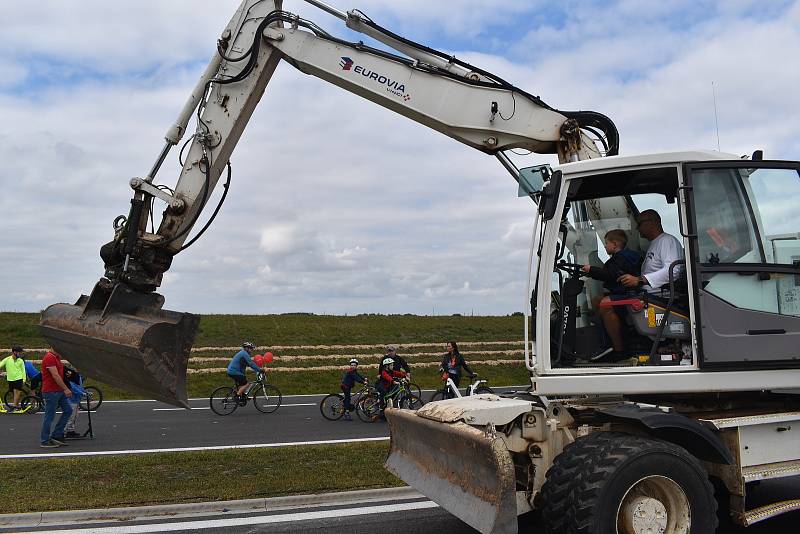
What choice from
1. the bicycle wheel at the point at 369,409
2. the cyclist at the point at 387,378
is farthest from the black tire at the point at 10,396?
the cyclist at the point at 387,378

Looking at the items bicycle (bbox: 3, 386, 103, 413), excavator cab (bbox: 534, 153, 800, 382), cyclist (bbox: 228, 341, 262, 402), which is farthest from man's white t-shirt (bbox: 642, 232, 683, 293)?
bicycle (bbox: 3, 386, 103, 413)

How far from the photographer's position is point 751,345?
217 inches

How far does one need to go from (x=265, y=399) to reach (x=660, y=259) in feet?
49.1

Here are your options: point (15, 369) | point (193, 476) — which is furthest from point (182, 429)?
point (193, 476)

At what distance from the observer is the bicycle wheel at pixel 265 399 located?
1927 cm

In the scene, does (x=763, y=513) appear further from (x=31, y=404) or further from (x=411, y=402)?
(x=31, y=404)

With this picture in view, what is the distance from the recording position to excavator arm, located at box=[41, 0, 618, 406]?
292 inches

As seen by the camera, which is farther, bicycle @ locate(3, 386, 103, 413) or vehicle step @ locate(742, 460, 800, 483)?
bicycle @ locate(3, 386, 103, 413)

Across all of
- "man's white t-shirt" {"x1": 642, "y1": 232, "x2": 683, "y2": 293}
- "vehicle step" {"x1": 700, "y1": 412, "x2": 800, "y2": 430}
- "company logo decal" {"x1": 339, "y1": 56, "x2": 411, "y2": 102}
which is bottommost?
"vehicle step" {"x1": 700, "y1": 412, "x2": 800, "y2": 430}

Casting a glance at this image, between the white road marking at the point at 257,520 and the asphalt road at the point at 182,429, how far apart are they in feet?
20.6

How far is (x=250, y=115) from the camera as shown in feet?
26.6

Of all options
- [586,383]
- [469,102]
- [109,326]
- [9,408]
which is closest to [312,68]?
[469,102]

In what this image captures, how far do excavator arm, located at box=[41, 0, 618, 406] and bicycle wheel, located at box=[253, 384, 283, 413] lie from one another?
11881 millimetres

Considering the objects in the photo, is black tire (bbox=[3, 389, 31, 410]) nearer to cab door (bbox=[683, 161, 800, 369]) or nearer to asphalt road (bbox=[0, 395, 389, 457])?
asphalt road (bbox=[0, 395, 389, 457])
